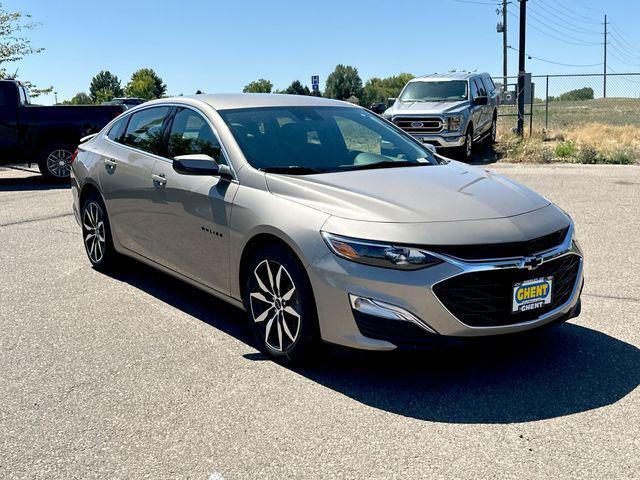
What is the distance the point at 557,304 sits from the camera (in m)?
4.38

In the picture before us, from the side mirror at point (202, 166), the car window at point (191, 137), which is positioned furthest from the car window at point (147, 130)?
the side mirror at point (202, 166)

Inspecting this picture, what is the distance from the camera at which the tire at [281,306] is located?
4297mm

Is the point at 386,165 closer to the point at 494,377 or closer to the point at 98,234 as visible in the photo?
the point at 494,377

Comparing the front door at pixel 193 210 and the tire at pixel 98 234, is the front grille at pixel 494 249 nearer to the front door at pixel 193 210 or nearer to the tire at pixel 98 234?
the front door at pixel 193 210

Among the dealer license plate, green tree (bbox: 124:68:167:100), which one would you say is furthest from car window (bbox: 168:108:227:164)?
green tree (bbox: 124:68:167:100)

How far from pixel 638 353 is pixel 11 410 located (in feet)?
12.2

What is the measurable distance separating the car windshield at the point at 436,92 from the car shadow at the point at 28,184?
8.42m

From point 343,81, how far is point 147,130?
113 meters

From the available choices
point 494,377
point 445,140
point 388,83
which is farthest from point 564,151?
point 388,83

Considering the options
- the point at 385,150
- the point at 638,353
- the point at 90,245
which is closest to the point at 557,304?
the point at 638,353

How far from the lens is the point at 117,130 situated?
679 centimetres

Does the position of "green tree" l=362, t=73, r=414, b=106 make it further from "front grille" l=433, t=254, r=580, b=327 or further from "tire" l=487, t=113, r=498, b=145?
"front grille" l=433, t=254, r=580, b=327

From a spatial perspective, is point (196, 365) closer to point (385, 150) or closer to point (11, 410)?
point (11, 410)

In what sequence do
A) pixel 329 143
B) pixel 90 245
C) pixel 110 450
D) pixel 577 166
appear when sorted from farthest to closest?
pixel 577 166, pixel 90 245, pixel 329 143, pixel 110 450
